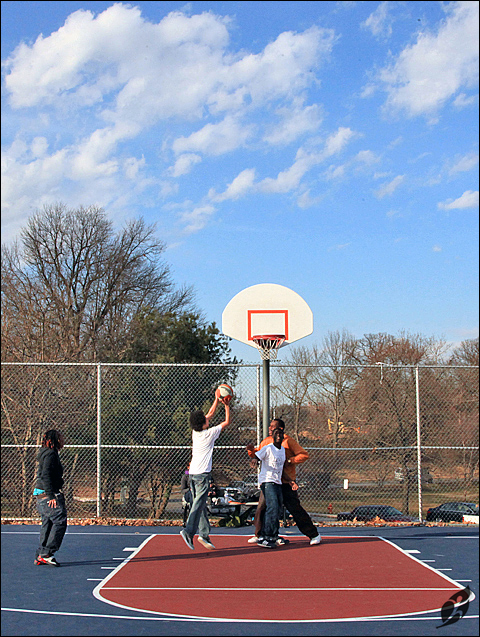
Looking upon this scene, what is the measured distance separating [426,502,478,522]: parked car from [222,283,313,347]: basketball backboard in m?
6.82

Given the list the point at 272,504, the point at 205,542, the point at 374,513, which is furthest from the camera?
the point at 374,513

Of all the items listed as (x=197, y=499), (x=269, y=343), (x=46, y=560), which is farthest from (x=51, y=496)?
(x=269, y=343)

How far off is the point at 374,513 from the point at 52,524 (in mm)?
8920

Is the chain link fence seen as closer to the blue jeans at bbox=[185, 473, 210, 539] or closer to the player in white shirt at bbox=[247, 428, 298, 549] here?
the player in white shirt at bbox=[247, 428, 298, 549]

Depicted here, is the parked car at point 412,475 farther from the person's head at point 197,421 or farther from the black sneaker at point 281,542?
the person's head at point 197,421

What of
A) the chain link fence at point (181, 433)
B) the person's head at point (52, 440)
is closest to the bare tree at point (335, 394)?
the chain link fence at point (181, 433)

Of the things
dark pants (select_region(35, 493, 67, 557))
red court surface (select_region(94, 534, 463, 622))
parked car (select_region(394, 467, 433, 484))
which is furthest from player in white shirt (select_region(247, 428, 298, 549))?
parked car (select_region(394, 467, 433, 484))

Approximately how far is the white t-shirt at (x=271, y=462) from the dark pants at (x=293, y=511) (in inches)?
12.9

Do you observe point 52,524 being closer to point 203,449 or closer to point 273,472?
point 203,449

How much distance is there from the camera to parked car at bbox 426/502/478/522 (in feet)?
49.8

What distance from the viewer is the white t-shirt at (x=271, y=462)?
9.24 metres

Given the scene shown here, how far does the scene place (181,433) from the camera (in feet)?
48.0

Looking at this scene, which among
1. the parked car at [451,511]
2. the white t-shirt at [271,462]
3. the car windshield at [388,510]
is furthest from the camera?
the parked car at [451,511]

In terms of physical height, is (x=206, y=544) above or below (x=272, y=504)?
below
